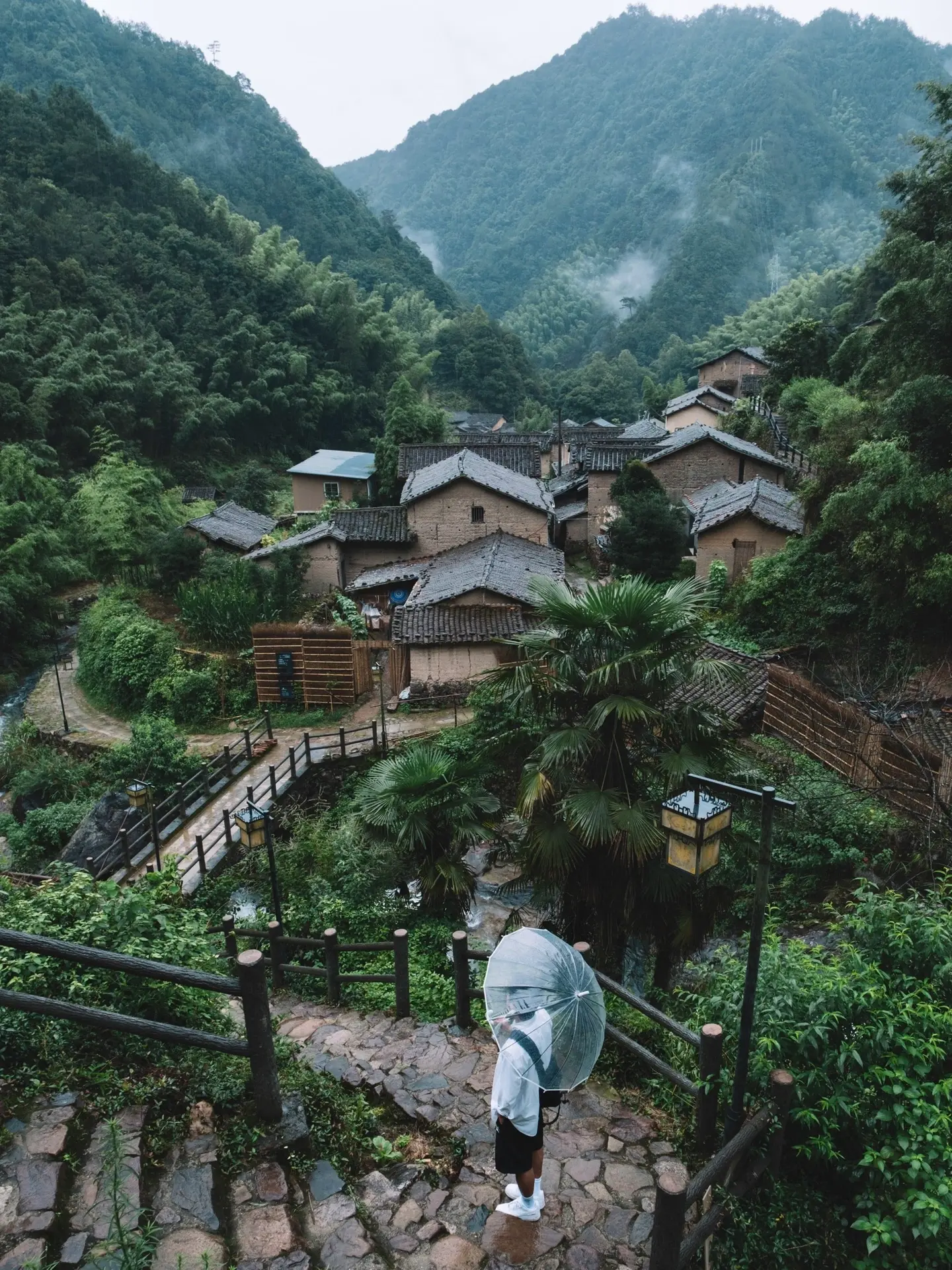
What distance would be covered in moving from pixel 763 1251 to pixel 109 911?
4.87m

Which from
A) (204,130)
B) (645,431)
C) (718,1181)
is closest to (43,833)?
(718,1181)

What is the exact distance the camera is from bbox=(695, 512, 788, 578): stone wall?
25188mm

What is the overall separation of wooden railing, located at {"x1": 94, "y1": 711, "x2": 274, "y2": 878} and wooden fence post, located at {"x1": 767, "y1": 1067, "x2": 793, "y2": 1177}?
11.7m

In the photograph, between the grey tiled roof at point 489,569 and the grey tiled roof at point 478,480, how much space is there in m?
1.64

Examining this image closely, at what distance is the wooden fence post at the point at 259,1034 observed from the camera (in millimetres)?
4410

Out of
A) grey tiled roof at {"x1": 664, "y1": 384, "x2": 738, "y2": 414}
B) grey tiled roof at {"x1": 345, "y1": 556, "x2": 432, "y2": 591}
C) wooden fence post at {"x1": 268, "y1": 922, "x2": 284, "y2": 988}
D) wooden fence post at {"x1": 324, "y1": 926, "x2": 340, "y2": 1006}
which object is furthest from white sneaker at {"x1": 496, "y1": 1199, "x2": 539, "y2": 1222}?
grey tiled roof at {"x1": 664, "y1": 384, "x2": 738, "y2": 414}

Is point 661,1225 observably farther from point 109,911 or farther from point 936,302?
Result: point 936,302

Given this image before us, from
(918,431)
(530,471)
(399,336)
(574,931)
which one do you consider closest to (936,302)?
(918,431)

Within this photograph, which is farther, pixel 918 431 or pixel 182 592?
pixel 182 592

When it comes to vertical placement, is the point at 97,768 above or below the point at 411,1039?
below

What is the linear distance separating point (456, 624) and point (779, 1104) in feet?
54.9

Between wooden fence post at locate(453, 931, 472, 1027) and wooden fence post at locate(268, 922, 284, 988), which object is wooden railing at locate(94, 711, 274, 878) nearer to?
wooden fence post at locate(268, 922, 284, 988)

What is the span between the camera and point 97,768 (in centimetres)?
2009

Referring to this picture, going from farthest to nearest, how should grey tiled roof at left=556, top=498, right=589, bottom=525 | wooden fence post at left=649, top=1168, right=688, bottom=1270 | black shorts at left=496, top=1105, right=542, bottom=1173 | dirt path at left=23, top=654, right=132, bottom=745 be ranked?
grey tiled roof at left=556, top=498, right=589, bottom=525 < dirt path at left=23, top=654, right=132, bottom=745 < black shorts at left=496, top=1105, right=542, bottom=1173 < wooden fence post at left=649, top=1168, right=688, bottom=1270
